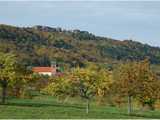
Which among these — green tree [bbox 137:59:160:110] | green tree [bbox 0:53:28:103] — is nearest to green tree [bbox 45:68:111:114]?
green tree [bbox 137:59:160:110]

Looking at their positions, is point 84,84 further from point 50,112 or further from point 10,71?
point 50,112

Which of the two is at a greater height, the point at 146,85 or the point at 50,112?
the point at 146,85

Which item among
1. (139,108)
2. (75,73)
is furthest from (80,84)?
(139,108)

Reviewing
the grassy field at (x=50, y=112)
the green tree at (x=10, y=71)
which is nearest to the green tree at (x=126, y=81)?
the grassy field at (x=50, y=112)

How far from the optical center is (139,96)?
2376 inches

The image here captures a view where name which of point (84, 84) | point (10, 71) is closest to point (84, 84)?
point (84, 84)

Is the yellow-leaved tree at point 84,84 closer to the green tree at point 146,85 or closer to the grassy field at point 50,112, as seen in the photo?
the grassy field at point 50,112

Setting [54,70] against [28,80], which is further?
[54,70]

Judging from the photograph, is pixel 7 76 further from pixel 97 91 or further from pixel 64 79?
pixel 97 91

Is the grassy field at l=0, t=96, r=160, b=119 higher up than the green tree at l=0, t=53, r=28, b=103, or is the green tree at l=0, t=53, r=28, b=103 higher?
the green tree at l=0, t=53, r=28, b=103

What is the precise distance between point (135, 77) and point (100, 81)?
165 inches

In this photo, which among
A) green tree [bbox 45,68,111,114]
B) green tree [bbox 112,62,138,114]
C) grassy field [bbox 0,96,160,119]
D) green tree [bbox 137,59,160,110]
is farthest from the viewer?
green tree [bbox 137,59,160,110]

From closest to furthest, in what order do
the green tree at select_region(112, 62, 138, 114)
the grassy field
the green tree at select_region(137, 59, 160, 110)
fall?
the grassy field → the green tree at select_region(112, 62, 138, 114) → the green tree at select_region(137, 59, 160, 110)

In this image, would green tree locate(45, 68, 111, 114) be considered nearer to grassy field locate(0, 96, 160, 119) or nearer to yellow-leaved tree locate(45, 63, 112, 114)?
yellow-leaved tree locate(45, 63, 112, 114)
